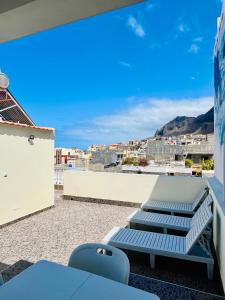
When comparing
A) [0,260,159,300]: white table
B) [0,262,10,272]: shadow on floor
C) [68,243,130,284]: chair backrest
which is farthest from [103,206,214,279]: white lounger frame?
[0,260,159,300]: white table

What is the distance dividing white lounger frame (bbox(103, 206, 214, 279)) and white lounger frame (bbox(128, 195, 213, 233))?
21.7 inches

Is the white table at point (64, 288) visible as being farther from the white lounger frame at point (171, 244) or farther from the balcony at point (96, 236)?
the white lounger frame at point (171, 244)

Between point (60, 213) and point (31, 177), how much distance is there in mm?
1038

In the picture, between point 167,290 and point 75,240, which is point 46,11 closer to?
point 167,290

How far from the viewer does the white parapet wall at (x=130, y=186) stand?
5.61 metres

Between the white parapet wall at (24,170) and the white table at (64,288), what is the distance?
11.2 feet

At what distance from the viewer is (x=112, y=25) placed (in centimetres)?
1454

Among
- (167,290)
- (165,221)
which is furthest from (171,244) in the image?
(165,221)

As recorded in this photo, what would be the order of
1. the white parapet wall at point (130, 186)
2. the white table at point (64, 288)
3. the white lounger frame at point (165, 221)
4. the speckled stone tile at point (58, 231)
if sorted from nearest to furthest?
the white table at point (64, 288) < the speckled stone tile at point (58, 231) < the white lounger frame at point (165, 221) < the white parapet wall at point (130, 186)

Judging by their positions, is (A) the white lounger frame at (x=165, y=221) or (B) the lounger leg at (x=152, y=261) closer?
(B) the lounger leg at (x=152, y=261)

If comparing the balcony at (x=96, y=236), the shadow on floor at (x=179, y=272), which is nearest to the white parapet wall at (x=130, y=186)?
→ the balcony at (x=96, y=236)

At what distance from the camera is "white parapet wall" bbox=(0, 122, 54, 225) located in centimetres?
457

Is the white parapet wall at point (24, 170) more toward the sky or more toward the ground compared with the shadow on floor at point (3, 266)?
more toward the sky

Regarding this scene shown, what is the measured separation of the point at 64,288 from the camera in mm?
1389
